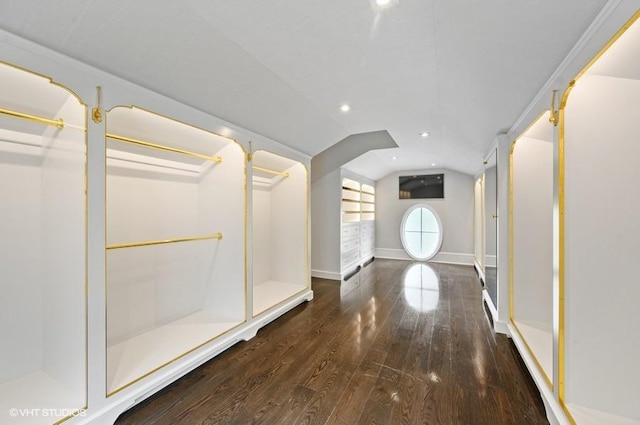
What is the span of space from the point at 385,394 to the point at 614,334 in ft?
4.40

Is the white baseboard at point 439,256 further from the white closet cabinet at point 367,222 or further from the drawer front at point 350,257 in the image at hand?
the drawer front at point 350,257

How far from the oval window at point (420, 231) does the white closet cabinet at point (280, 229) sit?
12.5 ft

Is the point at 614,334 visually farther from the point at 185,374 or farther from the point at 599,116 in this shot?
the point at 185,374

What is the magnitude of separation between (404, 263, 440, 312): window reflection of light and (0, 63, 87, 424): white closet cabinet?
3.44m

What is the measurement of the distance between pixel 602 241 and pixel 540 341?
4.38 feet

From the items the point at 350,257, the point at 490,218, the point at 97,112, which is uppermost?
the point at 97,112

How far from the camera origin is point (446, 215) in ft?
21.3

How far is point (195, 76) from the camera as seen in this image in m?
1.85

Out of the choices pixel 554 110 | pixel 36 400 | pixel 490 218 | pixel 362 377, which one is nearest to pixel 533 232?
pixel 554 110

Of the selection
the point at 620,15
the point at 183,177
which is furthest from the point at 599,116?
the point at 183,177

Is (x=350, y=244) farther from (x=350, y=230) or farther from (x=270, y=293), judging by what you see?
(x=270, y=293)

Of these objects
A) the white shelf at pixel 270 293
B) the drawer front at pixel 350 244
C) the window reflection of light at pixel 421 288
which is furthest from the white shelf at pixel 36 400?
the drawer front at pixel 350 244

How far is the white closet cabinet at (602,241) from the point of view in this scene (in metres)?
1.30

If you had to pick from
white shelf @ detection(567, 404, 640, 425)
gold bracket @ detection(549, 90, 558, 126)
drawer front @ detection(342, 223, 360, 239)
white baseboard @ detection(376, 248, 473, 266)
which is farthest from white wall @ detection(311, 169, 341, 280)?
white shelf @ detection(567, 404, 640, 425)
